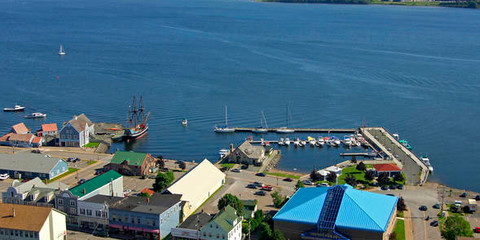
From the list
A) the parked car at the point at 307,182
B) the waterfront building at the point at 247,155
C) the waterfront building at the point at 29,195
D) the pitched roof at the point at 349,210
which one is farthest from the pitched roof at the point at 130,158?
the pitched roof at the point at 349,210

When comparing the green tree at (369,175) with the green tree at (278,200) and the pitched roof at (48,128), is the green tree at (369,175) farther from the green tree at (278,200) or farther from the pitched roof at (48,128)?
the pitched roof at (48,128)

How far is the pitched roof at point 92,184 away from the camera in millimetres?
48781

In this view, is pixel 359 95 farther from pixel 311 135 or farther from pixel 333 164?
pixel 333 164

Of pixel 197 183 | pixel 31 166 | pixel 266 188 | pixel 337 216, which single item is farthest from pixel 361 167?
pixel 31 166

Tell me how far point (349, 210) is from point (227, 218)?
9.43 m

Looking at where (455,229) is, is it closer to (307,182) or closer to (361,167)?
(307,182)

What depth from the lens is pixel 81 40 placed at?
16725 centimetres

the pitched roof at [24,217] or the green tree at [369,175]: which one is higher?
the pitched roof at [24,217]

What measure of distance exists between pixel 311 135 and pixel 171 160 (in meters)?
22.8

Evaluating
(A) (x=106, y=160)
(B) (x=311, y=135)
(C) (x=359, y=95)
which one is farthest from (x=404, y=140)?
(A) (x=106, y=160)

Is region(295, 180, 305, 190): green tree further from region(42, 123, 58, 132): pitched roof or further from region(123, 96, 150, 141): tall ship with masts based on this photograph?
region(42, 123, 58, 132): pitched roof

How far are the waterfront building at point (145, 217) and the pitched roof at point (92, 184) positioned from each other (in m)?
4.00

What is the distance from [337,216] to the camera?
43.4 metres

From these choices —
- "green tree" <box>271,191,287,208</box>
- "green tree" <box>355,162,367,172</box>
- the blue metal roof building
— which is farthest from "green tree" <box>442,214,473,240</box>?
"green tree" <box>355,162,367,172</box>
